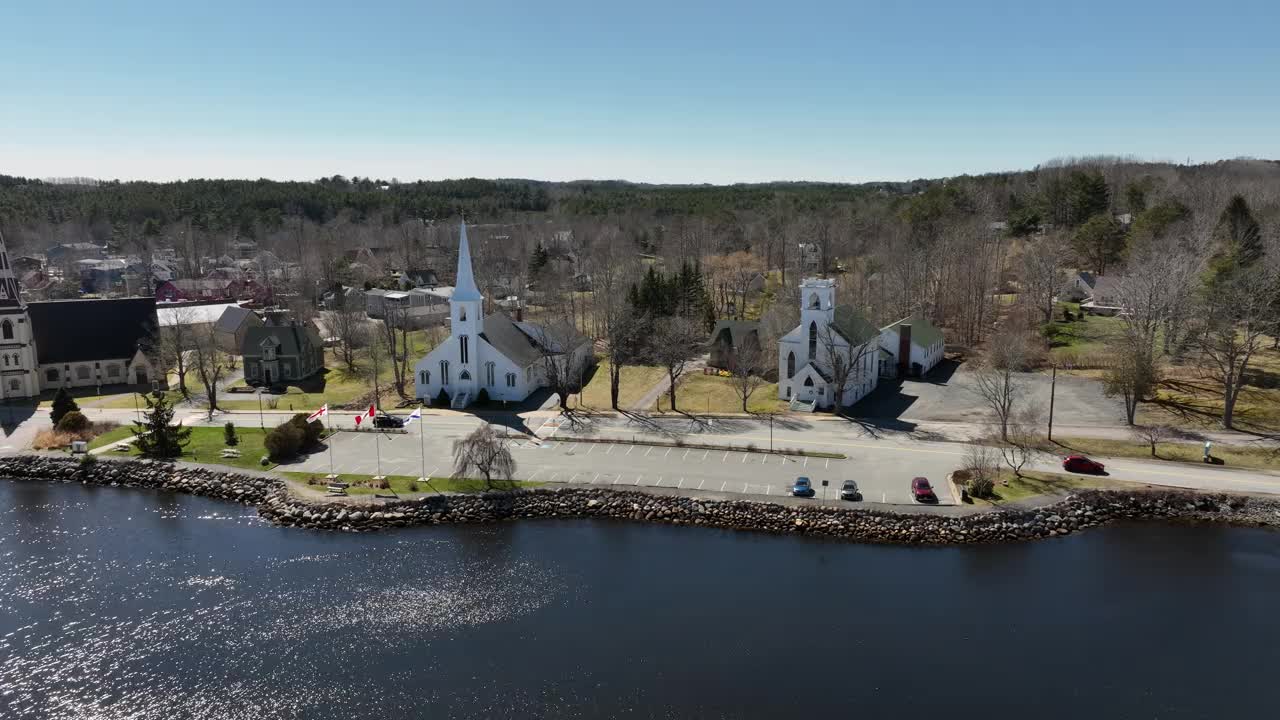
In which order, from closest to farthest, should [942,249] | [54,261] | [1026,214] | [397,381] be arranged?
[397,381] < [942,249] < [1026,214] < [54,261]

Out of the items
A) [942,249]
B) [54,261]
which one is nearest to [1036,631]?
[942,249]

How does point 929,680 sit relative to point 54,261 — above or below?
below

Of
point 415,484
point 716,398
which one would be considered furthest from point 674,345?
point 415,484

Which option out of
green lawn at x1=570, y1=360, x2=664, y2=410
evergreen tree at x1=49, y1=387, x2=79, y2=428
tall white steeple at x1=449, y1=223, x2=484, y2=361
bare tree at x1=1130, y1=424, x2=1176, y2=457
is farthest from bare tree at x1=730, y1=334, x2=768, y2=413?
evergreen tree at x1=49, y1=387, x2=79, y2=428

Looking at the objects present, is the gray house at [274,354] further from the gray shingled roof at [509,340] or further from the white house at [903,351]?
the white house at [903,351]

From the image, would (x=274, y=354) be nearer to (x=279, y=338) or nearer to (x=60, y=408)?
(x=279, y=338)

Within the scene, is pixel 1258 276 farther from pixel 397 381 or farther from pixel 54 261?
pixel 54 261

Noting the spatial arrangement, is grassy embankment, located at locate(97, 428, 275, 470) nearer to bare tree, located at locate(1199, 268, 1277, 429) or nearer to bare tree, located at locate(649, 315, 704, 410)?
bare tree, located at locate(649, 315, 704, 410)

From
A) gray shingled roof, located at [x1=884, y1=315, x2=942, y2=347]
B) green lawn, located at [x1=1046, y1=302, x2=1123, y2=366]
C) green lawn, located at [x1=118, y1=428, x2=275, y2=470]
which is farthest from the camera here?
green lawn, located at [x1=1046, y1=302, x2=1123, y2=366]
